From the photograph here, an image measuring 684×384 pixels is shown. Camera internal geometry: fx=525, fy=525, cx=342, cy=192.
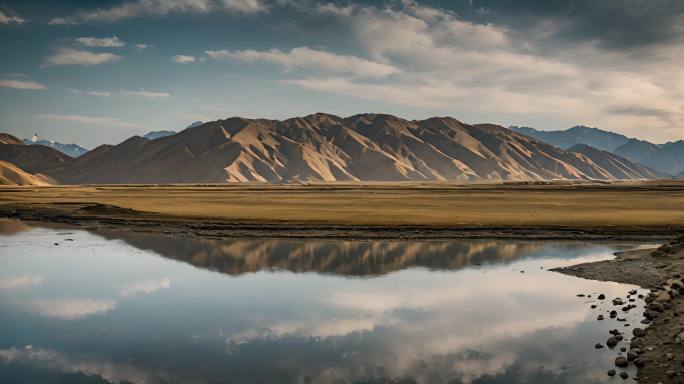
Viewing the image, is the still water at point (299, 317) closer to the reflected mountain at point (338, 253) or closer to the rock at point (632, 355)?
the reflected mountain at point (338, 253)

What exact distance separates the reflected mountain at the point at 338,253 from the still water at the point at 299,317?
0.86ft

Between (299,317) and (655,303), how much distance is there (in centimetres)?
1481

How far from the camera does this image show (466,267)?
33656 mm

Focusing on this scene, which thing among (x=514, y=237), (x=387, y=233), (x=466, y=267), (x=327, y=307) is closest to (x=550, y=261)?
(x=466, y=267)

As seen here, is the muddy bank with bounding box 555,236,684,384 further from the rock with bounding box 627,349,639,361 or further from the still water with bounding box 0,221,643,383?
the still water with bounding box 0,221,643,383

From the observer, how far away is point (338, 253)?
3900 cm

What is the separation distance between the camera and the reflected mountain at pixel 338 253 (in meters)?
33.6

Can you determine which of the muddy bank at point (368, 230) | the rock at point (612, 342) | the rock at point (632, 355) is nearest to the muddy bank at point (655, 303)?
the rock at point (632, 355)

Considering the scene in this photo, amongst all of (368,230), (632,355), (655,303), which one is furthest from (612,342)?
(368,230)

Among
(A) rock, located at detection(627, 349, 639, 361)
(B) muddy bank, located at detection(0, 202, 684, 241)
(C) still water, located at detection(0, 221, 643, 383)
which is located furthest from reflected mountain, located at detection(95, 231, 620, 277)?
(A) rock, located at detection(627, 349, 639, 361)

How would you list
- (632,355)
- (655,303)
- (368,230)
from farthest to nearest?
(368,230) < (655,303) < (632,355)

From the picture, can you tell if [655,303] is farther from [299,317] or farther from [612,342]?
[299,317]

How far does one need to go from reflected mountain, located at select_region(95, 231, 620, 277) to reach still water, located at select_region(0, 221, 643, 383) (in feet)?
0.86

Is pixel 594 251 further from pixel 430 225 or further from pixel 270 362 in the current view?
pixel 270 362
